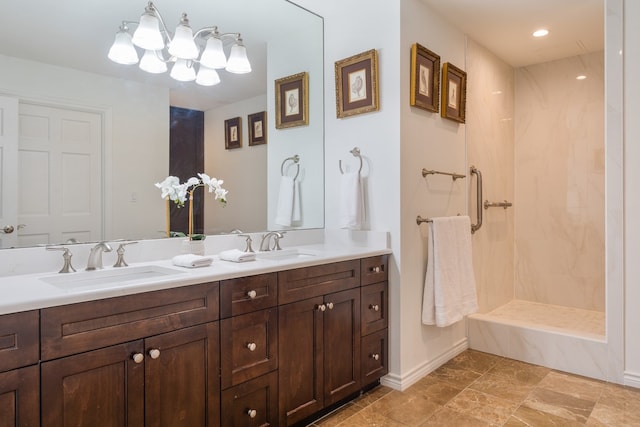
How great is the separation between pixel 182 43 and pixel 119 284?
1249mm

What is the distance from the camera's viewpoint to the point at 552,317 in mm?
3307

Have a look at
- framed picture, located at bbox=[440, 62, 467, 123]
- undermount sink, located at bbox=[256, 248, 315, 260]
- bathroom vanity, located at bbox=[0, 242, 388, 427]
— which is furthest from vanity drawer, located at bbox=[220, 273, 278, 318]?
framed picture, located at bbox=[440, 62, 467, 123]

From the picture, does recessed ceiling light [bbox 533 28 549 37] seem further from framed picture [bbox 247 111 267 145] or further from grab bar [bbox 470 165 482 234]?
framed picture [bbox 247 111 267 145]

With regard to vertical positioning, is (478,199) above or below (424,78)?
below

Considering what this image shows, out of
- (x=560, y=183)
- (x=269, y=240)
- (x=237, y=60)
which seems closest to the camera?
(x=237, y=60)

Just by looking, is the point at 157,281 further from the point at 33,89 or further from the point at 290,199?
the point at 290,199

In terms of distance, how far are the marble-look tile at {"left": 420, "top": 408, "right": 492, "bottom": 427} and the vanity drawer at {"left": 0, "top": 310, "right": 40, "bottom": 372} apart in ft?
5.53

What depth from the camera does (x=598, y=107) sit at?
343 cm

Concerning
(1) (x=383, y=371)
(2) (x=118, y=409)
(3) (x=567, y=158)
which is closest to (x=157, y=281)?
(2) (x=118, y=409)

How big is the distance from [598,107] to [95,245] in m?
3.79

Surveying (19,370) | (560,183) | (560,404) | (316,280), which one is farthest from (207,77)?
(560,183)

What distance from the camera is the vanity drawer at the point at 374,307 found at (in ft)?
7.54

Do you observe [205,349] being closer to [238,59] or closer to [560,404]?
[238,59]

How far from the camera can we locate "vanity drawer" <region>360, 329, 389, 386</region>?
7.53ft
